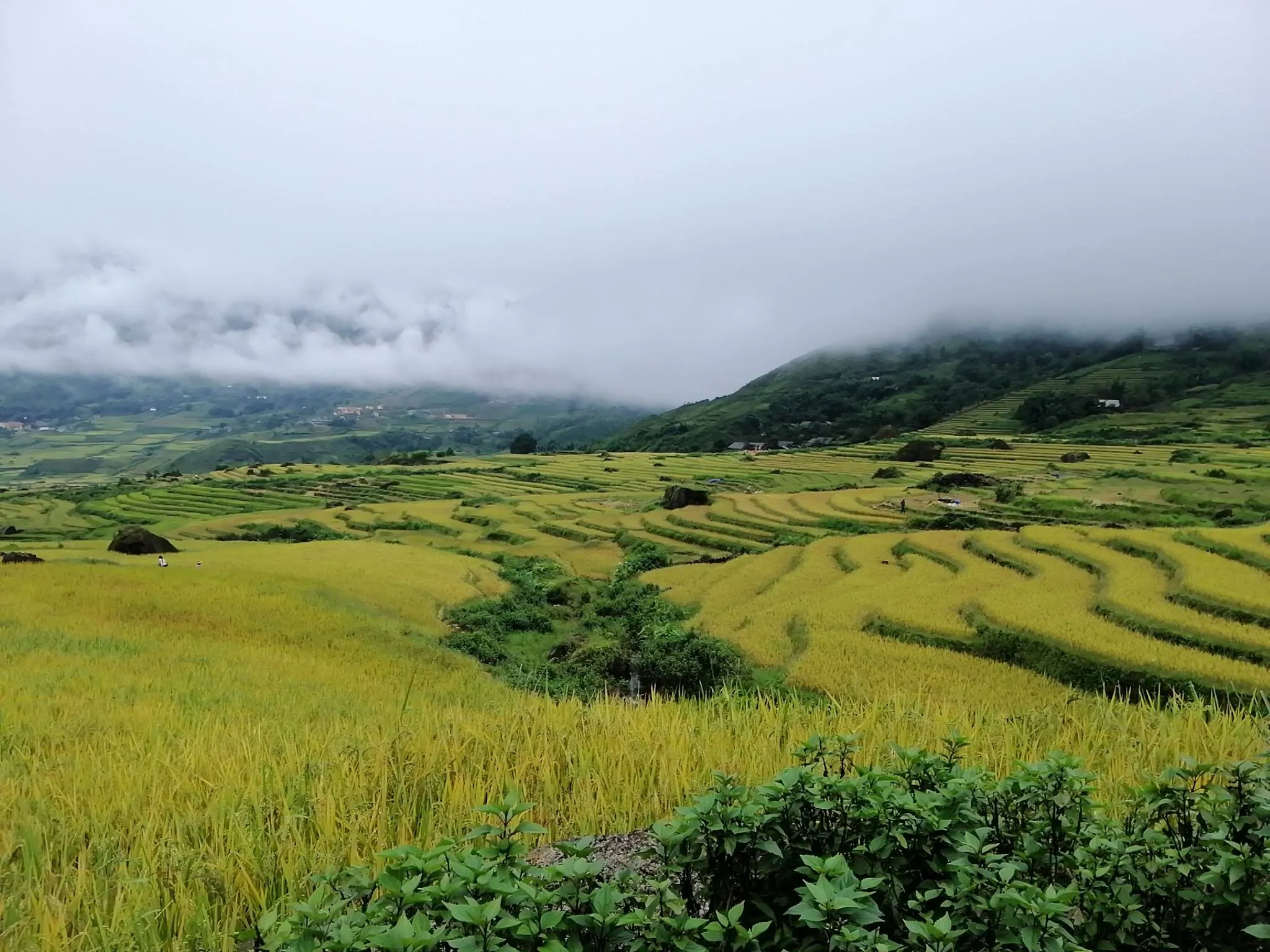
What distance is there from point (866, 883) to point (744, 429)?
430 feet

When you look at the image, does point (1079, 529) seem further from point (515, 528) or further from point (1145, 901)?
point (515, 528)

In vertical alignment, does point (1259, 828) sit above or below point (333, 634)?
above

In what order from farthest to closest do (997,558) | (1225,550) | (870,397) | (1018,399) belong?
(870,397)
(1018,399)
(997,558)
(1225,550)

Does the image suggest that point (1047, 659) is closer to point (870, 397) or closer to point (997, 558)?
point (997, 558)

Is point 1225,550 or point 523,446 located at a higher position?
point 523,446

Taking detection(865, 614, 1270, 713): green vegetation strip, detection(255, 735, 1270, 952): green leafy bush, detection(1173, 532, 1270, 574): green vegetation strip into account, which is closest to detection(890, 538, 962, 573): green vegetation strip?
detection(865, 614, 1270, 713): green vegetation strip

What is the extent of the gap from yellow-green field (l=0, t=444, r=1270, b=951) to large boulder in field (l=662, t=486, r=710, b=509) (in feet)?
31.2

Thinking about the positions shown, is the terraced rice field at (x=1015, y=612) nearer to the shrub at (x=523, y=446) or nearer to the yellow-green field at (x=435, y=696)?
the yellow-green field at (x=435, y=696)

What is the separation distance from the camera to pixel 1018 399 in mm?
121812

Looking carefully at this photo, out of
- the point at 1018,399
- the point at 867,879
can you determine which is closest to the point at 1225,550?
the point at 867,879

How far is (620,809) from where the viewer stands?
387cm

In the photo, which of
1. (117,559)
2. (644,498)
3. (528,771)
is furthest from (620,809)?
(644,498)

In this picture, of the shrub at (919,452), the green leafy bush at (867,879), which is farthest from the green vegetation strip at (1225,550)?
the shrub at (919,452)

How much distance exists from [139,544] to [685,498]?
27901 mm
